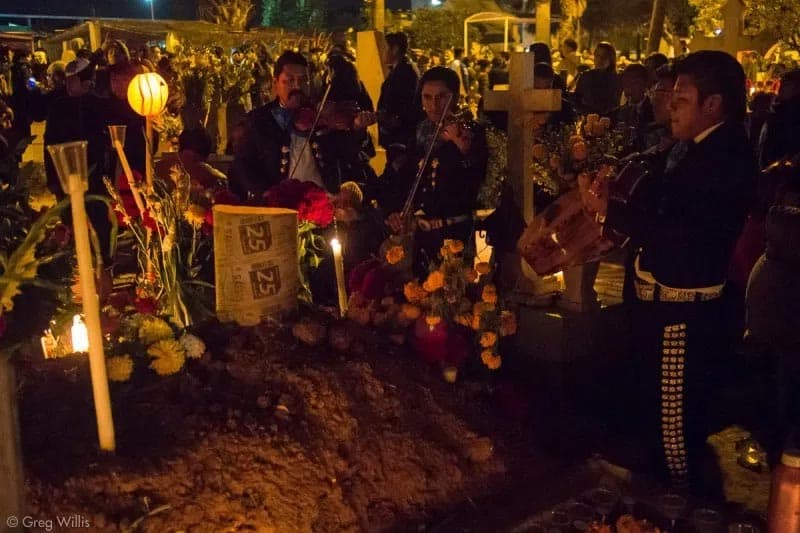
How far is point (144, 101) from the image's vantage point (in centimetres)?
549

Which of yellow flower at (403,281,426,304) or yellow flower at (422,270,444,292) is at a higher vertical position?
yellow flower at (422,270,444,292)

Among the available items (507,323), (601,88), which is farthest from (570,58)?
(507,323)

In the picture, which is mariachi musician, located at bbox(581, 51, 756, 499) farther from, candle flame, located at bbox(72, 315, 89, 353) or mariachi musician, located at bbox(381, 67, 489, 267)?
candle flame, located at bbox(72, 315, 89, 353)

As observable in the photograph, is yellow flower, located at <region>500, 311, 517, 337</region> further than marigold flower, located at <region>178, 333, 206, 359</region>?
Yes

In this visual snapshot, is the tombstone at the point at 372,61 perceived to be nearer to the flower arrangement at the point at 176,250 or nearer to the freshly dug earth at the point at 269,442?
the flower arrangement at the point at 176,250

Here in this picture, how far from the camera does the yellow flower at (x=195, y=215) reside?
13.5 ft

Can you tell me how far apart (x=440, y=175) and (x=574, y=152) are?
761 mm

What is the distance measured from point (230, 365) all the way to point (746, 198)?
2160 millimetres

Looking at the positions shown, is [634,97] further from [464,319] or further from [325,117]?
[464,319]

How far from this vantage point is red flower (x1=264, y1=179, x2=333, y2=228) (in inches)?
161

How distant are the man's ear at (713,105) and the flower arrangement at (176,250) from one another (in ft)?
7.24

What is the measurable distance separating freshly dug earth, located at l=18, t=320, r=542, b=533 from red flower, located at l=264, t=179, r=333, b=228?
58 centimetres

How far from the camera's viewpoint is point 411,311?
404 centimetres

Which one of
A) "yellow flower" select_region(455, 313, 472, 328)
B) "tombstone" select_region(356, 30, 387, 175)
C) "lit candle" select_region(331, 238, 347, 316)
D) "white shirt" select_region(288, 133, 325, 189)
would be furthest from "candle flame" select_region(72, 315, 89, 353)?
"tombstone" select_region(356, 30, 387, 175)
